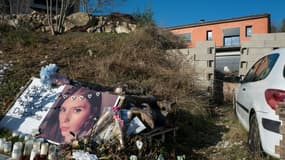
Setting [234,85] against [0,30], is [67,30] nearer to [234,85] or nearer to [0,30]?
[0,30]

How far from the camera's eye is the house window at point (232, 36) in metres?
23.5

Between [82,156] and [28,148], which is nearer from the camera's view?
[82,156]

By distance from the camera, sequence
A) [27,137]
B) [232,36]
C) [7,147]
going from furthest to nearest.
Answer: [232,36]
[27,137]
[7,147]

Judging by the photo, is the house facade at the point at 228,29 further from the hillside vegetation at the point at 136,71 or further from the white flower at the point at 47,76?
the white flower at the point at 47,76

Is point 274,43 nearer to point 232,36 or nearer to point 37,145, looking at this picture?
point 37,145

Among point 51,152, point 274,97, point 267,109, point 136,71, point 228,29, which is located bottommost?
point 51,152

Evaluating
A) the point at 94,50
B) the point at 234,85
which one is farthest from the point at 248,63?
the point at 94,50

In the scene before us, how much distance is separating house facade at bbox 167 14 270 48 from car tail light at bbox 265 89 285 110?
19.4 meters

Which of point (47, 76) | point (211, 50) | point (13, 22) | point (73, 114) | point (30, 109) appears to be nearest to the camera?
point (73, 114)

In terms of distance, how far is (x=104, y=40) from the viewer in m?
8.96

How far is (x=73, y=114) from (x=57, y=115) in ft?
0.81

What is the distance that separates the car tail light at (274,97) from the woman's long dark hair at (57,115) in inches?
83.7

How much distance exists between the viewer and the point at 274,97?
9.00ft

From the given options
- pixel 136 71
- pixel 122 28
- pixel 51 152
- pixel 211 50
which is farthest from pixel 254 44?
pixel 122 28
